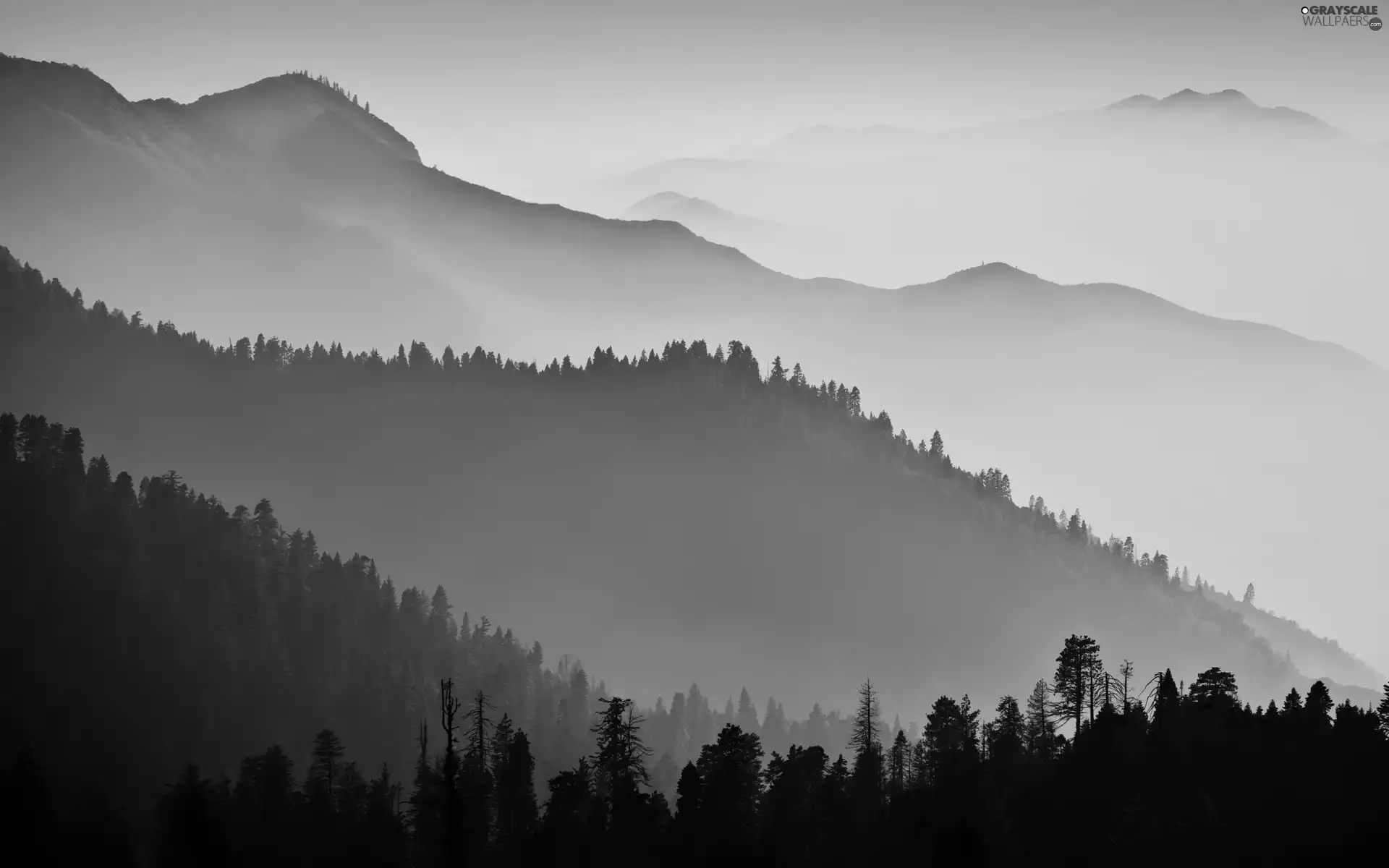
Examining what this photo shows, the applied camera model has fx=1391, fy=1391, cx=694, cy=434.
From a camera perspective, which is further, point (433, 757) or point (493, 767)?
point (433, 757)

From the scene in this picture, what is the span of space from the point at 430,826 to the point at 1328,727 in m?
65.7

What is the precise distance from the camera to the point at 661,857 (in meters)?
93.9

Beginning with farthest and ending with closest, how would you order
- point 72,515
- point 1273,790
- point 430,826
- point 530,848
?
point 72,515
point 430,826
point 530,848
point 1273,790

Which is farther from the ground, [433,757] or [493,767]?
[493,767]

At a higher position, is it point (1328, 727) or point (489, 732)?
point (1328, 727)

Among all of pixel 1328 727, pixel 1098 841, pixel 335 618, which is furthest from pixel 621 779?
pixel 335 618

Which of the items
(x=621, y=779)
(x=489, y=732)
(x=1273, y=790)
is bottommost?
(x=489, y=732)

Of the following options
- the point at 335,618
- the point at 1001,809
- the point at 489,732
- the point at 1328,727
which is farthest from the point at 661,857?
the point at 335,618

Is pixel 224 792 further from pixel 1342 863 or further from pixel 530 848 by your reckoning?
pixel 1342 863

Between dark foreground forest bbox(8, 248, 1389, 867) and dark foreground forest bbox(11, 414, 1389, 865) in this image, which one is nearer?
dark foreground forest bbox(11, 414, 1389, 865)

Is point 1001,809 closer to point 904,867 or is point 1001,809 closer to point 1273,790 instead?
point 904,867

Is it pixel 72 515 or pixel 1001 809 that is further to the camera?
pixel 72 515

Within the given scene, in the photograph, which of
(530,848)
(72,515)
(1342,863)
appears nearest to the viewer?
(1342,863)

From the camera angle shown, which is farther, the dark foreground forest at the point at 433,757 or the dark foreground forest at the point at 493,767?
Result: the dark foreground forest at the point at 433,757
